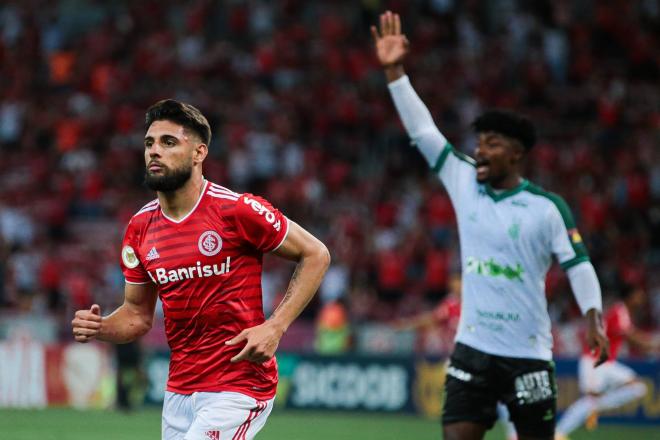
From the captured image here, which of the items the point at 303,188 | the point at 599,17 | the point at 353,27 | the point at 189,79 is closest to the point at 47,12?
the point at 189,79

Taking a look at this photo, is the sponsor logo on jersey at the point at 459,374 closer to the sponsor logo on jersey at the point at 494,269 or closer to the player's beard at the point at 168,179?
the sponsor logo on jersey at the point at 494,269

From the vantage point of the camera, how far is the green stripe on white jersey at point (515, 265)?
720 centimetres

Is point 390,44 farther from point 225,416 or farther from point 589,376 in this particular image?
point 589,376

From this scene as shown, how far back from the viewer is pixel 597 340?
696 cm

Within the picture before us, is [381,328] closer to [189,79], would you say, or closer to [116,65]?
[189,79]

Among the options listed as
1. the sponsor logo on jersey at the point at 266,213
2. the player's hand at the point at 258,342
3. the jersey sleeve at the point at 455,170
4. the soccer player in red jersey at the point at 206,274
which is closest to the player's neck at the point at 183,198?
the soccer player in red jersey at the point at 206,274

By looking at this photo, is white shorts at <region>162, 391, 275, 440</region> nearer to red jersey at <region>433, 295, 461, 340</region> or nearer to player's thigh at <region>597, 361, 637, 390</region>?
red jersey at <region>433, 295, 461, 340</region>

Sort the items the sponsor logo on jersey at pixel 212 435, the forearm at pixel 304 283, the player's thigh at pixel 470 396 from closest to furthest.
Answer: the sponsor logo on jersey at pixel 212 435
the forearm at pixel 304 283
the player's thigh at pixel 470 396

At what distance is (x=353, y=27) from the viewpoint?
26656 millimetres

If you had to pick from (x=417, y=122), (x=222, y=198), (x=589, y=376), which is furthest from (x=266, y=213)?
(x=589, y=376)

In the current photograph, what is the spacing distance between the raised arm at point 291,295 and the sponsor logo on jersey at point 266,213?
0.07 metres

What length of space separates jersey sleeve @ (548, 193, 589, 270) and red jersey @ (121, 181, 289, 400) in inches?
82.4

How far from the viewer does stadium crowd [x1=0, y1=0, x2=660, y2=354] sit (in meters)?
21.1

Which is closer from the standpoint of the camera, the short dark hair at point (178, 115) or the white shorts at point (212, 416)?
the white shorts at point (212, 416)
